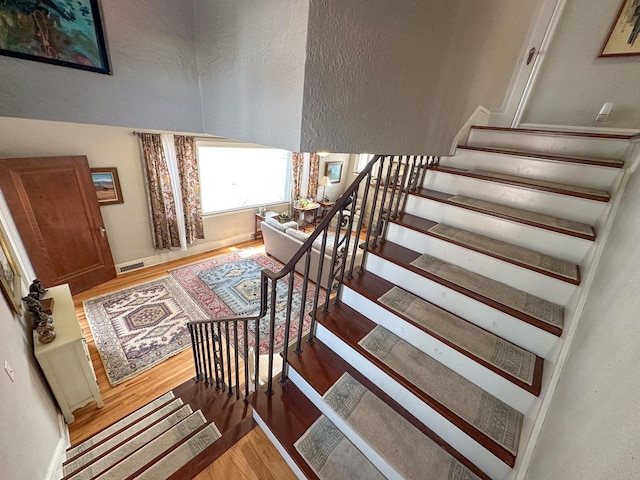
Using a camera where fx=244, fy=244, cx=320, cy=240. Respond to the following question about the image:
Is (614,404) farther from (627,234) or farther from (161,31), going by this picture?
(161,31)

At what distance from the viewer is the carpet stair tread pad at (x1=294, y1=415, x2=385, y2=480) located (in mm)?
1147

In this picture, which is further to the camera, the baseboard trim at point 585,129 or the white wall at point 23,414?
the baseboard trim at point 585,129

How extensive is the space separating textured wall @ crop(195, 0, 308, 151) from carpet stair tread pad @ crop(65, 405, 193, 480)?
7.20ft

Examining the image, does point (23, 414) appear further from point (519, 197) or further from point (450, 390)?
point (519, 197)

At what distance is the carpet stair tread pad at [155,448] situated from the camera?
5.13 ft

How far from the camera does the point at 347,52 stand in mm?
880

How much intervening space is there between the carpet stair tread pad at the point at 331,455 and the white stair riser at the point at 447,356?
608 millimetres

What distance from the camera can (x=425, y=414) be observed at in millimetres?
1170

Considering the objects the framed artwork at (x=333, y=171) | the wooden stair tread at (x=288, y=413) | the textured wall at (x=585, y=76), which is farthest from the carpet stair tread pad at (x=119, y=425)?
the framed artwork at (x=333, y=171)

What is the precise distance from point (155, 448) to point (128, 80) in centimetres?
226

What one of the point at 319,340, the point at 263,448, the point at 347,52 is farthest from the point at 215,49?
the point at 263,448

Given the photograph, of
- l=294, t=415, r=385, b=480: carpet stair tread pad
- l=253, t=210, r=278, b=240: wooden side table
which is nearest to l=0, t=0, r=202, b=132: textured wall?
l=294, t=415, r=385, b=480: carpet stair tread pad

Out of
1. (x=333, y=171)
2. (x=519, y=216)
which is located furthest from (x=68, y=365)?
(x=333, y=171)

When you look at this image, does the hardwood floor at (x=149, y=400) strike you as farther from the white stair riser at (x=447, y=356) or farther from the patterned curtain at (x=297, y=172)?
the patterned curtain at (x=297, y=172)
